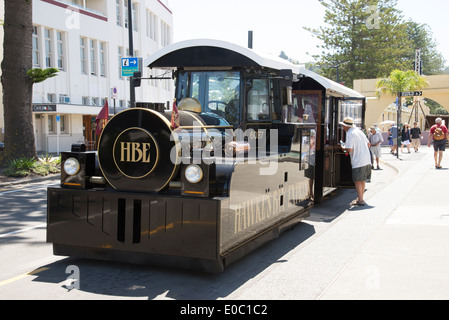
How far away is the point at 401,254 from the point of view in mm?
5918

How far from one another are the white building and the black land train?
70.6ft

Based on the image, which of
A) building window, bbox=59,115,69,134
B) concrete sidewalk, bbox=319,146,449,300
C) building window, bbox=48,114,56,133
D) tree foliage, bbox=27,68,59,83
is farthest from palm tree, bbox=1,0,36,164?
building window, bbox=59,115,69,134

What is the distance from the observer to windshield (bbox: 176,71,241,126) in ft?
21.5

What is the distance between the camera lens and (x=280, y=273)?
529cm

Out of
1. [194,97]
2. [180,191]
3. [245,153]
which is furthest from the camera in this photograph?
[194,97]

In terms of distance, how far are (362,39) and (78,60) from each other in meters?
30.7

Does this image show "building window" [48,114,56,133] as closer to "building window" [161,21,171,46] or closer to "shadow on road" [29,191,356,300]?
"building window" [161,21,171,46]

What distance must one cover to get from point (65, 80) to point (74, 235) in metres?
28.1

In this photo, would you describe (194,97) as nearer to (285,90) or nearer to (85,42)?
(285,90)

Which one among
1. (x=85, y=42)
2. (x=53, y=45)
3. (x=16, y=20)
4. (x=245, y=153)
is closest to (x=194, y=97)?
(x=245, y=153)

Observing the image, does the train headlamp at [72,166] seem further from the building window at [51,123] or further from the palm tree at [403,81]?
the palm tree at [403,81]

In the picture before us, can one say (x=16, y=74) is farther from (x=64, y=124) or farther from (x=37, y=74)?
(x=64, y=124)

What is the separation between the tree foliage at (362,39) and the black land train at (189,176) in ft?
148
